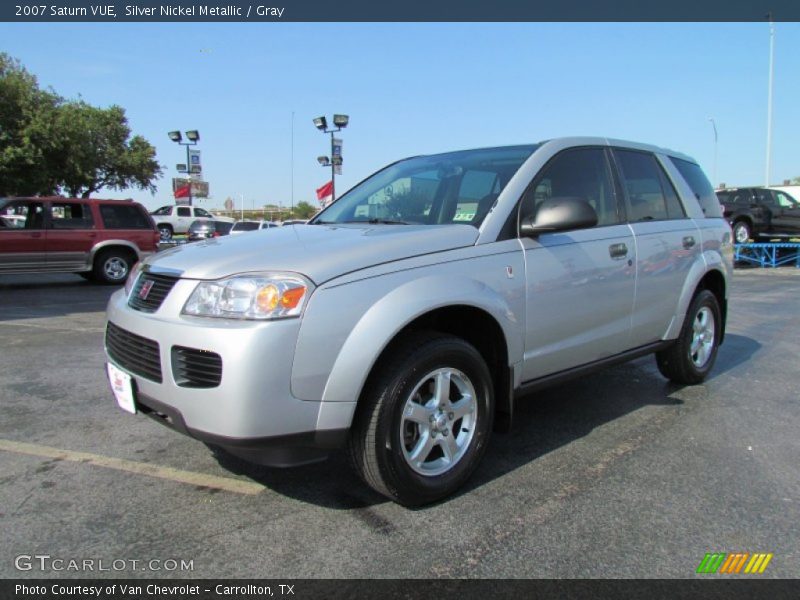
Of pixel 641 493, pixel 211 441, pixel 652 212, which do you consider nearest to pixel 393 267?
pixel 211 441

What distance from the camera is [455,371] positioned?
2.85 m

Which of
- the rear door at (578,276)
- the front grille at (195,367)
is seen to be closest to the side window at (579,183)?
the rear door at (578,276)

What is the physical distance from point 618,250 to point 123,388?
2926mm

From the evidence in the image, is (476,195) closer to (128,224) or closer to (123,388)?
(123,388)

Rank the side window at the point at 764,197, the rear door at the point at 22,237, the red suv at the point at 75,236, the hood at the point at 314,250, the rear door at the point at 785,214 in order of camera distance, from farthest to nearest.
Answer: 1. the side window at the point at 764,197
2. the rear door at the point at 785,214
3. the red suv at the point at 75,236
4. the rear door at the point at 22,237
5. the hood at the point at 314,250

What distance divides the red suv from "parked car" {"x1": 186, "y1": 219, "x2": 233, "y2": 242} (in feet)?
37.9

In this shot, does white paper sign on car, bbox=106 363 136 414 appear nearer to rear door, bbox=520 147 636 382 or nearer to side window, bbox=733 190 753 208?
rear door, bbox=520 147 636 382

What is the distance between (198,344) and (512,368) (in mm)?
1594

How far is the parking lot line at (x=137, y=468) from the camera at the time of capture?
3.02 meters

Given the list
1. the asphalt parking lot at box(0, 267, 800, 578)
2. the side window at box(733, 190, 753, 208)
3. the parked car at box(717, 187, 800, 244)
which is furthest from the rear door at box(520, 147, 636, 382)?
the side window at box(733, 190, 753, 208)

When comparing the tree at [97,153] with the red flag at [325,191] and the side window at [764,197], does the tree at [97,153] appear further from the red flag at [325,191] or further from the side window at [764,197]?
the side window at [764,197]

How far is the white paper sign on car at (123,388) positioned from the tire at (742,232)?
1957cm

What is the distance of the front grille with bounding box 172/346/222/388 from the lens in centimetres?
235

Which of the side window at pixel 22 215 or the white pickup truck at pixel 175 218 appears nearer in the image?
the side window at pixel 22 215
